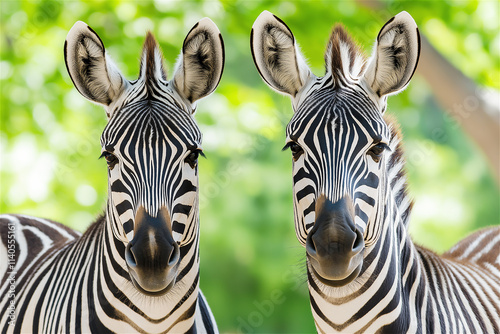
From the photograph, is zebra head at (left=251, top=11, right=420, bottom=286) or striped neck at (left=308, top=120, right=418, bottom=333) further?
striped neck at (left=308, top=120, right=418, bottom=333)

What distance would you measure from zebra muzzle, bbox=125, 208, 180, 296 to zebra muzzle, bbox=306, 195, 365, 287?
0.84 meters

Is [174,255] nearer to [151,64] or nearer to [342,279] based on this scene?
[342,279]

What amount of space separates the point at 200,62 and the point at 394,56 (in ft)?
4.38

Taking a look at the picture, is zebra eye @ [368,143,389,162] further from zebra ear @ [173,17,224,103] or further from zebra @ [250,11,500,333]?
zebra ear @ [173,17,224,103]

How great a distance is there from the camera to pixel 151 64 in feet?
12.4

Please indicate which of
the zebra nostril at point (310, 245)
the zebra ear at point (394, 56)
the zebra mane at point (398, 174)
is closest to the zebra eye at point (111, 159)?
the zebra nostril at point (310, 245)

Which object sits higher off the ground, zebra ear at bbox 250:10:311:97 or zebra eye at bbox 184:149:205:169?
zebra ear at bbox 250:10:311:97

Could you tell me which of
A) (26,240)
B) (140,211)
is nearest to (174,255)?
(140,211)

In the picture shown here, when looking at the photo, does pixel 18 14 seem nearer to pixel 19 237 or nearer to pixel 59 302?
pixel 19 237

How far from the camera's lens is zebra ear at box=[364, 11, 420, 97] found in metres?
3.46

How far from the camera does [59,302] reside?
150 inches

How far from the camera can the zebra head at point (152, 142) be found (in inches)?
127

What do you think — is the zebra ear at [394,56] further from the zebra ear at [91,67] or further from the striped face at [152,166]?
the zebra ear at [91,67]

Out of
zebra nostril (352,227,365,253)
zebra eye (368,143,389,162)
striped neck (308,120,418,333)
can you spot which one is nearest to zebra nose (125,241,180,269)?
striped neck (308,120,418,333)
